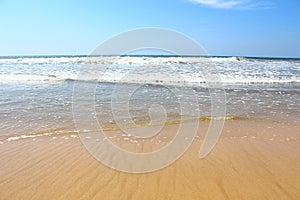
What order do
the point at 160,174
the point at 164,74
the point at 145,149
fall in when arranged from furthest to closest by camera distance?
the point at 164,74
the point at 145,149
the point at 160,174

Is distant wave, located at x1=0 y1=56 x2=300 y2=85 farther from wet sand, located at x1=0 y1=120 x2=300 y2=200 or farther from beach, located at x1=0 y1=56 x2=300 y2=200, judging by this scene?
wet sand, located at x1=0 y1=120 x2=300 y2=200

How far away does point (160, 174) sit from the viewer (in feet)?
12.2

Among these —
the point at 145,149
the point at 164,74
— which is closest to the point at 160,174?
the point at 145,149

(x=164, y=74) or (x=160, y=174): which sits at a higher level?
(x=164, y=74)

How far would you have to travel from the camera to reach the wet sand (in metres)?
3.18

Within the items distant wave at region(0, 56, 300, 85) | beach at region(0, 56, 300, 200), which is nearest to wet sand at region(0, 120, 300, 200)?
beach at region(0, 56, 300, 200)

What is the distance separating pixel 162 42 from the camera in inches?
193

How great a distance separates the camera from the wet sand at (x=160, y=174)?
10.4ft

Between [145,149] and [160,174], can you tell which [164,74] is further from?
[160,174]

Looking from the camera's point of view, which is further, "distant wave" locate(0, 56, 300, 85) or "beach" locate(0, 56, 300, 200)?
"distant wave" locate(0, 56, 300, 85)

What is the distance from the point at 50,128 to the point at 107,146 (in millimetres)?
1710

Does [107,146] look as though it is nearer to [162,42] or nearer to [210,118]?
[162,42]

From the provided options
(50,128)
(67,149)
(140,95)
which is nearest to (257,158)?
(67,149)

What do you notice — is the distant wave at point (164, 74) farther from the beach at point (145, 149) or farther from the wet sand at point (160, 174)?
the wet sand at point (160, 174)
